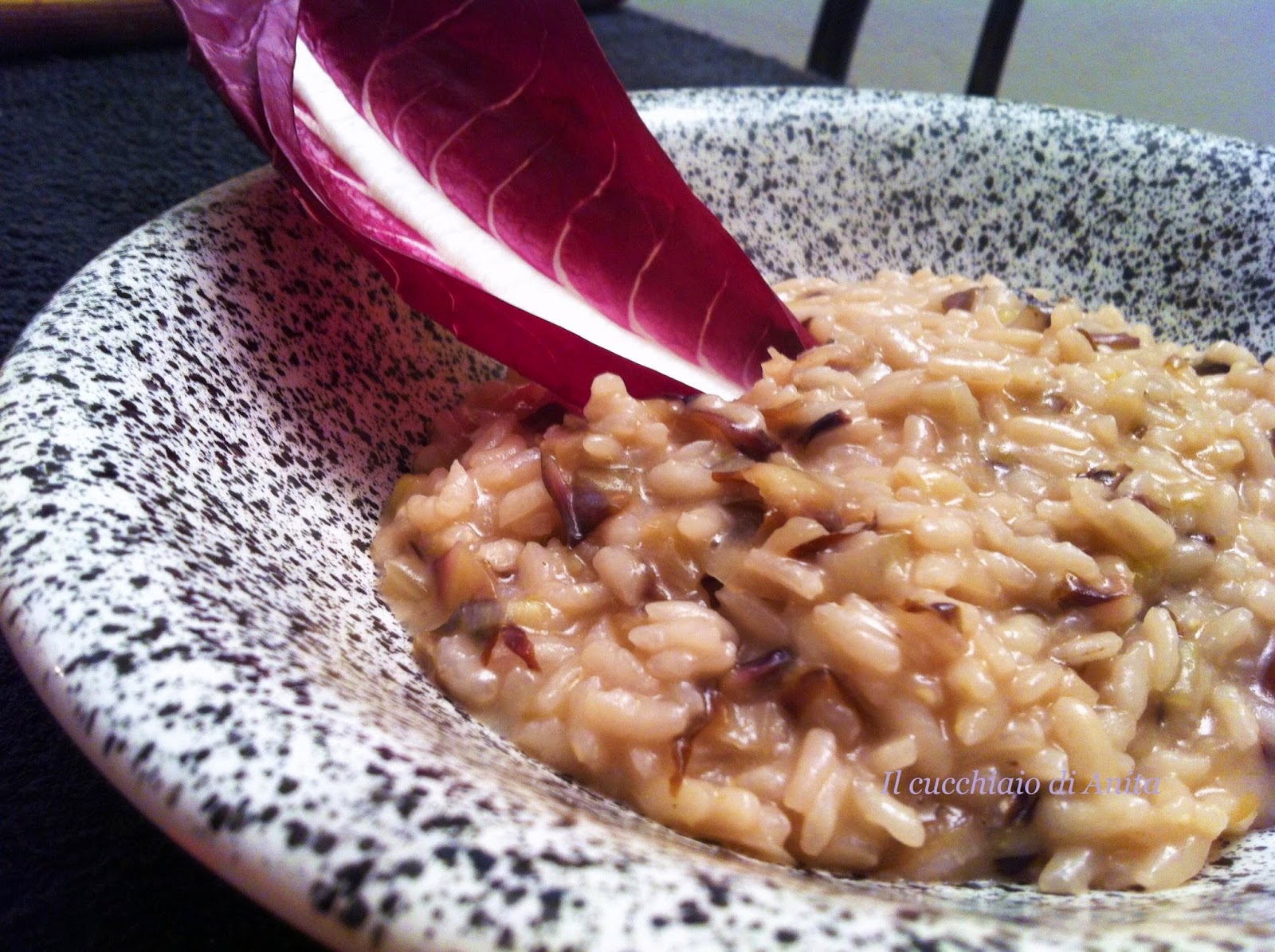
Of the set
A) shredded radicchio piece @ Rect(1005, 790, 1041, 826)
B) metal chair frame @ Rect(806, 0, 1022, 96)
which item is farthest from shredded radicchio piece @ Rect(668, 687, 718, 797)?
metal chair frame @ Rect(806, 0, 1022, 96)

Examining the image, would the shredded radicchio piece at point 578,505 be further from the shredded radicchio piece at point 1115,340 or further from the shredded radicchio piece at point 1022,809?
the shredded radicchio piece at point 1115,340

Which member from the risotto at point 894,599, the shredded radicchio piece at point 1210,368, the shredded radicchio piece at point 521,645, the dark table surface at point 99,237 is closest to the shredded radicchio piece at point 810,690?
the risotto at point 894,599

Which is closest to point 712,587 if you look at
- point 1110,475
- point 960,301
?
point 1110,475

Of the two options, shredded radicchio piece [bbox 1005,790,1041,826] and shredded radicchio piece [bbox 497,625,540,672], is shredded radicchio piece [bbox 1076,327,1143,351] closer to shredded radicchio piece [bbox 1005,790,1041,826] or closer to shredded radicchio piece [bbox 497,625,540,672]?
shredded radicchio piece [bbox 1005,790,1041,826]

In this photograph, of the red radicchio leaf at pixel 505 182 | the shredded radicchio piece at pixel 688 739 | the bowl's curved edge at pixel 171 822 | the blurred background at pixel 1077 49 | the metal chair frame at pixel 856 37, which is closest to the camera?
the bowl's curved edge at pixel 171 822

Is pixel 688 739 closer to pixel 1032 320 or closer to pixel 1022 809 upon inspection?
pixel 1022 809

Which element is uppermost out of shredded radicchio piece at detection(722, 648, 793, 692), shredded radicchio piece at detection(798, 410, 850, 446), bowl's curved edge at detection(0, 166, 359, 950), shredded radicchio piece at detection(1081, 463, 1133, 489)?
shredded radicchio piece at detection(1081, 463, 1133, 489)

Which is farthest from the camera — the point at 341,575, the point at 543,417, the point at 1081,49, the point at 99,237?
the point at 1081,49
